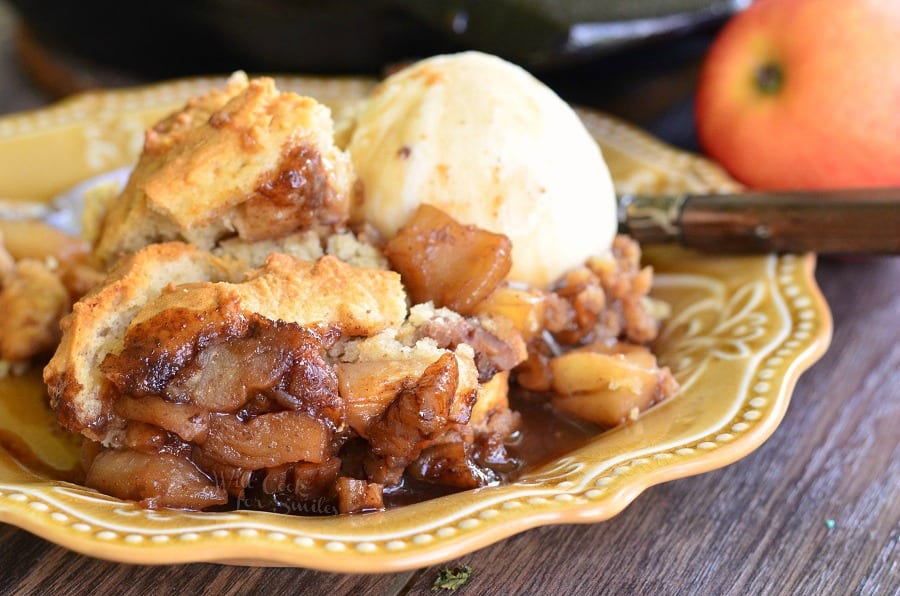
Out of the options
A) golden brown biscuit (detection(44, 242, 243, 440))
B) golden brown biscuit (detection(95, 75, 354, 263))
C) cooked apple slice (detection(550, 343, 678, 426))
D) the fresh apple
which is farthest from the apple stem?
golden brown biscuit (detection(44, 242, 243, 440))

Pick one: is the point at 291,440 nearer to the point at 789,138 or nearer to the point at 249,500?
the point at 249,500

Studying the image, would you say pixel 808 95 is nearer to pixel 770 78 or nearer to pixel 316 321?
pixel 770 78

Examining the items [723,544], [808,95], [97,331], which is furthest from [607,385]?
[808,95]

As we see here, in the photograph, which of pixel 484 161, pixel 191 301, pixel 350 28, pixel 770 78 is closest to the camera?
pixel 191 301

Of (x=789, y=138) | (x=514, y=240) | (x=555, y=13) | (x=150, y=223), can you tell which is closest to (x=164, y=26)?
(x=555, y=13)

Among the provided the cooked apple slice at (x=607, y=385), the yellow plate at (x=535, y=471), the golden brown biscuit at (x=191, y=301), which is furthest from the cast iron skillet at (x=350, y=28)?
the golden brown biscuit at (x=191, y=301)
